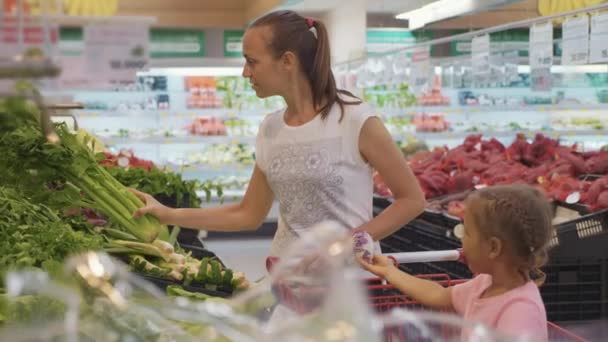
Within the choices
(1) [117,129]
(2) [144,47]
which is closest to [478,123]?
(1) [117,129]

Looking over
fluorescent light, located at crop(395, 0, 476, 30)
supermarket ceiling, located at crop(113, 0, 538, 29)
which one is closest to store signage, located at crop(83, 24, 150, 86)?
supermarket ceiling, located at crop(113, 0, 538, 29)

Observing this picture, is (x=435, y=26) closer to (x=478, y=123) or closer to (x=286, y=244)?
(x=478, y=123)

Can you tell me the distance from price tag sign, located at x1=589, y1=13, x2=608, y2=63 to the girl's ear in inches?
115

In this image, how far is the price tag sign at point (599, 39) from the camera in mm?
4535

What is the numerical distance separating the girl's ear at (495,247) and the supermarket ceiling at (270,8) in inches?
80.8

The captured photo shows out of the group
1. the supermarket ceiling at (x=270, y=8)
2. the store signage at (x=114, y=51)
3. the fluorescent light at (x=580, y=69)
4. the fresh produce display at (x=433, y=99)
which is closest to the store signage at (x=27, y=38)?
the store signage at (x=114, y=51)

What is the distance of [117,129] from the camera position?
9953mm

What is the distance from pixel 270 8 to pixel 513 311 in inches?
288

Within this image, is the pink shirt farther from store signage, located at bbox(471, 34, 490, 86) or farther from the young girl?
store signage, located at bbox(471, 34, 490, 86)

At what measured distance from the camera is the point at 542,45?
5.37 m

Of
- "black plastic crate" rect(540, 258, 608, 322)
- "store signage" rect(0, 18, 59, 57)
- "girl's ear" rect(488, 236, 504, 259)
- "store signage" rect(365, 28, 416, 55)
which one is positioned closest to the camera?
"store signage" rect(0, 18, 59, 57)

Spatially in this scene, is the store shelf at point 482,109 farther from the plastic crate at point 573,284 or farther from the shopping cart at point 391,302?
the shopping cart at point 391,302

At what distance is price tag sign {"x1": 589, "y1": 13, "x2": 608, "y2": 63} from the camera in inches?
179

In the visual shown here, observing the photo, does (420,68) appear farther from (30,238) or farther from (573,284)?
(30,238)
